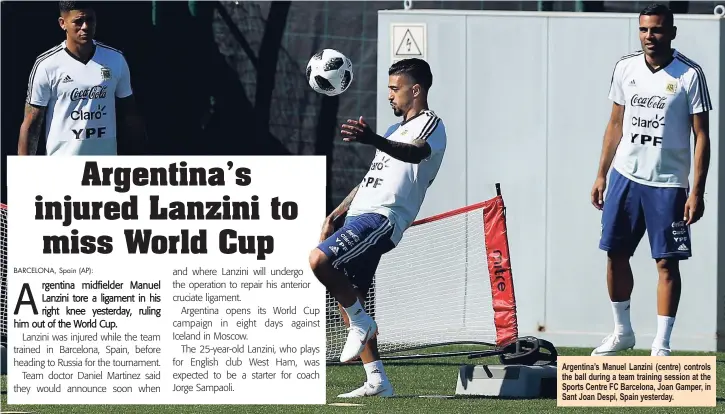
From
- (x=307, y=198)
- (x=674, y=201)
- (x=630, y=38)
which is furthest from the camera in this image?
(x=630, y=38)

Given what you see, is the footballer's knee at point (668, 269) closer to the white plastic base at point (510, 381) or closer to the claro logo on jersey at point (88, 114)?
the white plastic base at point (510, 381)

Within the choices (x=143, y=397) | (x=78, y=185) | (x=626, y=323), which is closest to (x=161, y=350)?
(x=143, y=397)

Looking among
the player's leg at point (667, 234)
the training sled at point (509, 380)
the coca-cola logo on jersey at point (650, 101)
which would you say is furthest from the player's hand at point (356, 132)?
the player's leg at point (667, 234)

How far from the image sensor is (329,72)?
927 cm

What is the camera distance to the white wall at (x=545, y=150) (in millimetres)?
10695

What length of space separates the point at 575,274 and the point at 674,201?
1350 millimetres

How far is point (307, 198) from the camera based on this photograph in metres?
7.43

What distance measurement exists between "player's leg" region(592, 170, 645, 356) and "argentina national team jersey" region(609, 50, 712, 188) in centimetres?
13

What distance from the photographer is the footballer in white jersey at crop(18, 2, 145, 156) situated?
32.9 feet

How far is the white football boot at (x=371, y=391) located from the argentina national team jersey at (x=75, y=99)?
2.96m

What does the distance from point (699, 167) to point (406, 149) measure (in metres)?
2.34

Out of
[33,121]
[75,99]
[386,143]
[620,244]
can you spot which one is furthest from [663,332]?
[33,121]

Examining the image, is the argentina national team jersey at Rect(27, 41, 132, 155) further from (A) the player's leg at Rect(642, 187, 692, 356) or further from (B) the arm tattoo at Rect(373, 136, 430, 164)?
(A) the player's leg at Rect(642, 187, 692, 356)

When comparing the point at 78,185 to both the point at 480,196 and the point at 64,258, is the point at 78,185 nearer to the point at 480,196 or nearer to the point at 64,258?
the point at 64,258
